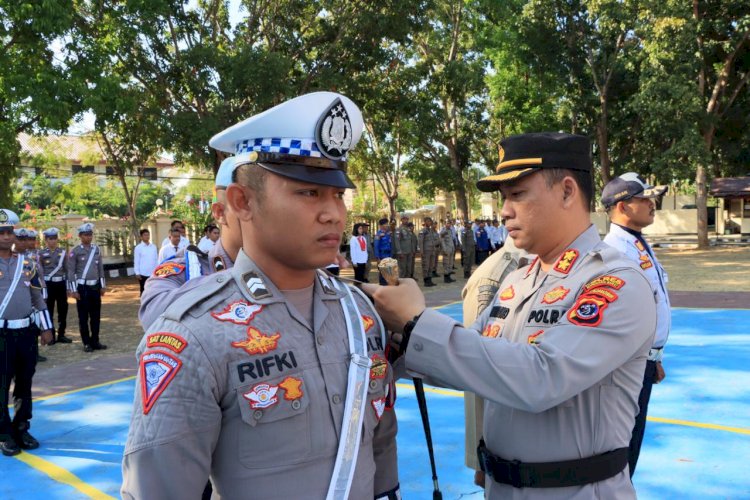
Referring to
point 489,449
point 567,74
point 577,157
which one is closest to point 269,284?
point 489,449

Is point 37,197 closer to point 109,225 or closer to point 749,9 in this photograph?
point 109,225

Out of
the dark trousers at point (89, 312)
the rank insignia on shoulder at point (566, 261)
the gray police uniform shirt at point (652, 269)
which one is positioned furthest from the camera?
the dark trousers at point (89, 312)

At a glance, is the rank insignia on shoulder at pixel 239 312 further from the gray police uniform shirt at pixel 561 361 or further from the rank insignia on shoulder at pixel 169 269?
the rank insignia on shoulder at pixel 169 269

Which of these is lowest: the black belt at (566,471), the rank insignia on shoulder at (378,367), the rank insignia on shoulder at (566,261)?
the black belt at (566,471)

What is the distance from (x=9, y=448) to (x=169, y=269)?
3171mm

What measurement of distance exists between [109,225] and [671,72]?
20.2 m

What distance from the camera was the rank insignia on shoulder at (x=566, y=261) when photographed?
207 centimetres

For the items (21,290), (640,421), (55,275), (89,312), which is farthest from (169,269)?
(55,275)

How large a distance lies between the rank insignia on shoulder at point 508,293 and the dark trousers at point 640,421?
59.9 inches

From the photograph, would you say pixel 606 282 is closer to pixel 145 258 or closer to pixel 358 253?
pixel 145 258

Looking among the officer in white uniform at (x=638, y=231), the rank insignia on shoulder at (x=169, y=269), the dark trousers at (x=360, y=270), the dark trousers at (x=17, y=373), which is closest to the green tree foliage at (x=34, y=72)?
the dark trousers at (x=17, y=373)

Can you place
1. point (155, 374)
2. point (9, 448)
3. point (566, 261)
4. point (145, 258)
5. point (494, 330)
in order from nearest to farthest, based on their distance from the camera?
point (155, 374)
point (566, 261)
point (494, 330)
point (9, 448)
point (145, 258)

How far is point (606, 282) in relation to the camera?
189cm

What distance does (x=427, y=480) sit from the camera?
4.31 m
